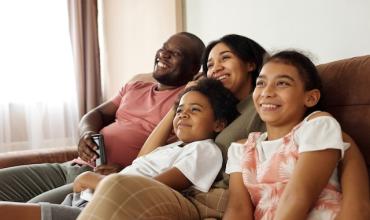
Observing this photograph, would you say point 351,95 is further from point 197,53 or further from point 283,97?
point 197,53

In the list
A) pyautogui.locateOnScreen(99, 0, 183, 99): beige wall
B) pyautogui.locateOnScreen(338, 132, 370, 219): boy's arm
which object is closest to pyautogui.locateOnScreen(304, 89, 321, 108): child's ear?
pyautogui.locateOnScreen(338, 132, 370, 219): boy's arm

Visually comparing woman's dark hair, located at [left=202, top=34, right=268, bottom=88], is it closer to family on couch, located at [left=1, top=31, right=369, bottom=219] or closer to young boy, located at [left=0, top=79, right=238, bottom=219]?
family on couch, located at [left=1, top=31, right=369, bottom=219]

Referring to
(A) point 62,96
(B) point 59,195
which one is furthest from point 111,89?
(B) point 59,195

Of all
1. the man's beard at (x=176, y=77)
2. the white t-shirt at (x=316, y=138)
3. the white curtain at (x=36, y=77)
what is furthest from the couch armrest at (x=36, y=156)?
the white curtain at (x=36, y=77)

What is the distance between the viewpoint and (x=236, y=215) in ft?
3.71

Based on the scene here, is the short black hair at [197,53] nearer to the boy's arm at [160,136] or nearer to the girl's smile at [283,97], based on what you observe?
the boy's arm at [160,136]

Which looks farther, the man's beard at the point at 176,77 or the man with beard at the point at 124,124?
the man's beard at the point at 176,77

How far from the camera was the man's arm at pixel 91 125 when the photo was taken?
1814 millimetres

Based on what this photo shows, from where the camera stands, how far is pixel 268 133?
123 cm

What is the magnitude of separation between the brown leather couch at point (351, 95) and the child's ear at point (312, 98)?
0.27 ft

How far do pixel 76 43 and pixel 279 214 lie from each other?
9.86 feet

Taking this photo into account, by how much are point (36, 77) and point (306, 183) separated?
9.91ft

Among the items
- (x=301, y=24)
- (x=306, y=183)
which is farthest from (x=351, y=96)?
(x=301, y=24)

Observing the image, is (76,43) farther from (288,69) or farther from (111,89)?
(288,69)
